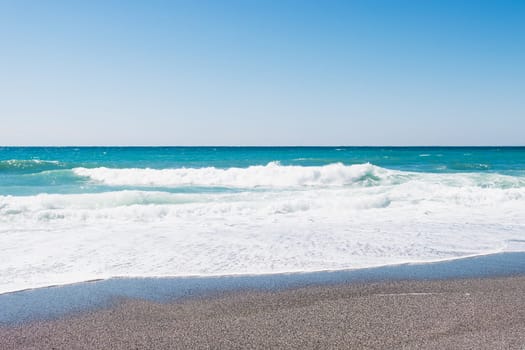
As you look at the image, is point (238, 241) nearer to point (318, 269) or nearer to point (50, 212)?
point (318, 269)

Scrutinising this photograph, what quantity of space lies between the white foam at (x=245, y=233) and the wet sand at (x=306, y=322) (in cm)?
129

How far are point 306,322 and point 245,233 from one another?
188 inches

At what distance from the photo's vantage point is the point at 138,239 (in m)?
8.43

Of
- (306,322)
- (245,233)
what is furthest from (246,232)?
(306,322)

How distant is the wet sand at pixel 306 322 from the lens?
3.89 m

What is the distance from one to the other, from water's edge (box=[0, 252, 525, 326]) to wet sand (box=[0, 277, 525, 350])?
0.23 m

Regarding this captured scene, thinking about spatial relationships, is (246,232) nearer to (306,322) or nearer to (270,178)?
(306,322)

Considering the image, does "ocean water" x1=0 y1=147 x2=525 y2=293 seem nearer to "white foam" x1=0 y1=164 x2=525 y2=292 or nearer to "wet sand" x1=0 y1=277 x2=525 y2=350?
"white foam" x1=0 y1=164 x2=525 y2=292

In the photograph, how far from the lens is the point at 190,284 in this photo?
18.8 feet

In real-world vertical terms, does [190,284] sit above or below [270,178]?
below

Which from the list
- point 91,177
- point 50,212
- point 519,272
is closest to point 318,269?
point 519,272

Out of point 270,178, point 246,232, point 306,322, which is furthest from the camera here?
point 270,178

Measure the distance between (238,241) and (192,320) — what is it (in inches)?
150

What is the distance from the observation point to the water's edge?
488 cm
